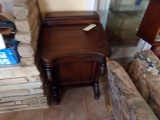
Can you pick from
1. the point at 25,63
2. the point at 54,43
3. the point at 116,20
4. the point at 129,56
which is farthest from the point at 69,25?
the point at 129,56

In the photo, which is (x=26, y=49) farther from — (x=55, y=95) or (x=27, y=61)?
(x=55, y=95)

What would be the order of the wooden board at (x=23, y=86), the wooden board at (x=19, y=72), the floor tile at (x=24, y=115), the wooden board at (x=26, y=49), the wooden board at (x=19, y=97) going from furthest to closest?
the floor tile at (x=24, y=115) → the wooden board at (x=19, y=97) → the wooden board at (x=23, y=86) → the wooden board at (x=19, y=72) → the wooden board at (x=26, y=49)

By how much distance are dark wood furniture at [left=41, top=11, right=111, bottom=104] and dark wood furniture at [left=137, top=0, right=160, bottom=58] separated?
443mm

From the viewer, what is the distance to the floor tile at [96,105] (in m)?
1.38

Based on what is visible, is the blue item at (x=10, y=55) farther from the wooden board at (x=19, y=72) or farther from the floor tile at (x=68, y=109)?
the floor tile at (x=68, y=109)

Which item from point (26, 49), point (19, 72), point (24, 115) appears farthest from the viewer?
point (24, 115)

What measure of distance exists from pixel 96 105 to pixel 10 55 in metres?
0.99

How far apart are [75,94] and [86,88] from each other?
0.15m

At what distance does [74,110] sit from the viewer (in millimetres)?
1411

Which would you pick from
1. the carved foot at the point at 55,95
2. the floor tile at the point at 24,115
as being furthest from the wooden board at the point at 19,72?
the floor tile at the point at 24,115

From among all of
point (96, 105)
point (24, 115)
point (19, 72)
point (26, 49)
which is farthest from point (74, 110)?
point (26, 49)

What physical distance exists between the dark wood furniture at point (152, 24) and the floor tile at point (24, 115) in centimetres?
130

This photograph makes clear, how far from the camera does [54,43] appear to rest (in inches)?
40.8

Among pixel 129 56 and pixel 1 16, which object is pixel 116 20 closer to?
pixel 129 56
